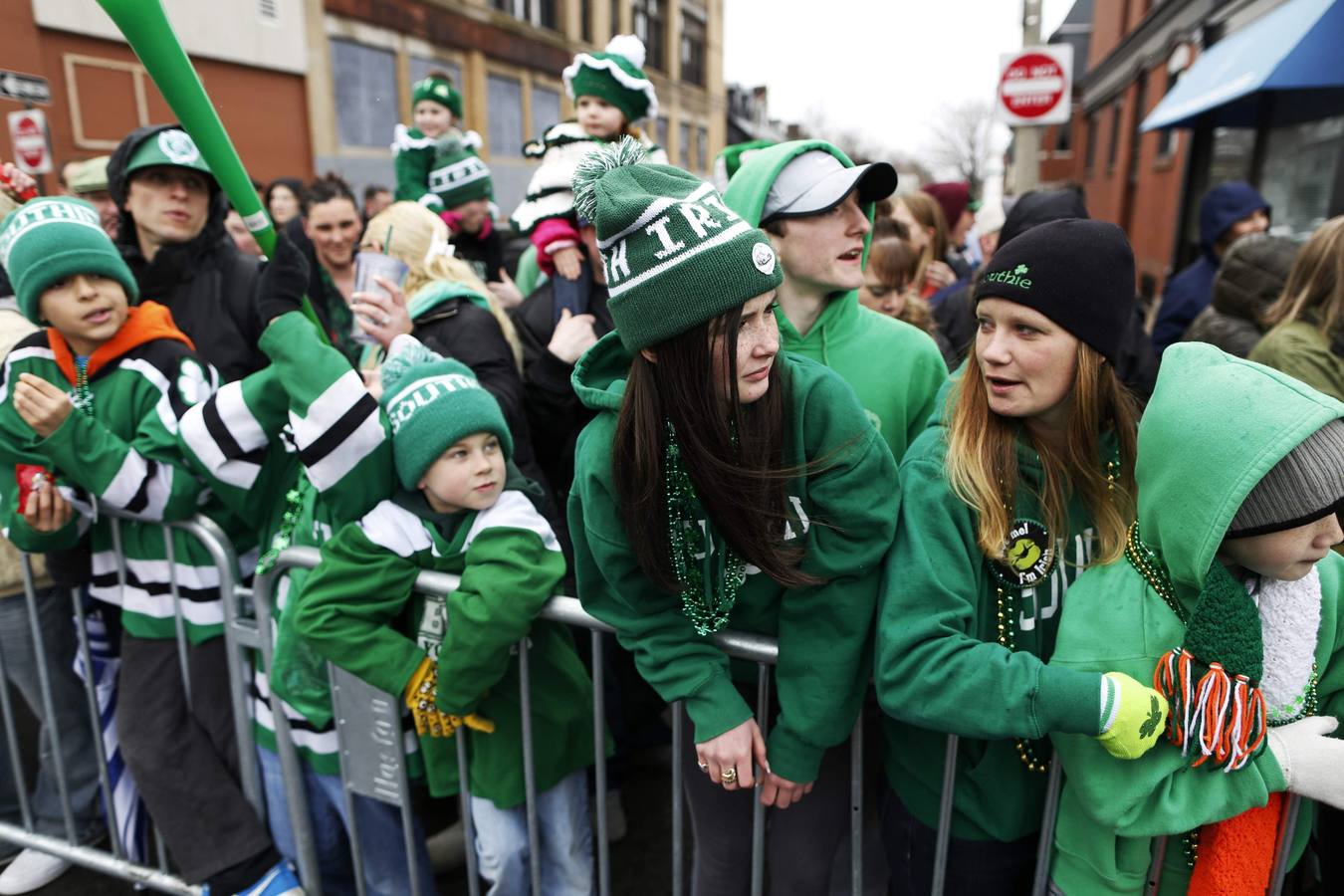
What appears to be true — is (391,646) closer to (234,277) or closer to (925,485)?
(925,485)

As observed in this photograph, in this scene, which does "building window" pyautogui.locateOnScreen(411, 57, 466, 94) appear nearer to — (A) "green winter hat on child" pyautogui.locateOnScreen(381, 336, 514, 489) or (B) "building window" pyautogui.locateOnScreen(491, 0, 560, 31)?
(B) "building window" pyautogui.locateOnScreen(491, 0, 560, 31)

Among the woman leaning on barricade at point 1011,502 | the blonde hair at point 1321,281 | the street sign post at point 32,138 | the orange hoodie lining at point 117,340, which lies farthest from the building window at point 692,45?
the woman leaning on barricade at point 1011,502

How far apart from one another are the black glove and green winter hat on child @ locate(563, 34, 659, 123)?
5.88ft

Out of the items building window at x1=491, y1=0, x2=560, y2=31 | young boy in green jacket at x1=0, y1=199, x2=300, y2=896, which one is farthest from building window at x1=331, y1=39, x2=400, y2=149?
young boy in green jacket at x1=0, y1=199, x2=300, y2=896

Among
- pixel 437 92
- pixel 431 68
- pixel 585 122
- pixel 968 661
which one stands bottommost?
pixel 968 661

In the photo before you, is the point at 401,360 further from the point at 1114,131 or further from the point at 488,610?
the point at 1114,131

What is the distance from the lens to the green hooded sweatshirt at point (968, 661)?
1473 mm

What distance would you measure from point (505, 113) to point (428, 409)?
22.6 m

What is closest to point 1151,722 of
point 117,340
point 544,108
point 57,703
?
point 117,340

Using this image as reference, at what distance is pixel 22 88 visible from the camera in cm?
454

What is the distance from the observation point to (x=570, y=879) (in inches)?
93.7

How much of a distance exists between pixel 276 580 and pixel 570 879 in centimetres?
117

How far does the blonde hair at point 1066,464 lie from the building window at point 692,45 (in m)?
35.9

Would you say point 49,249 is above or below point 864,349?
above
